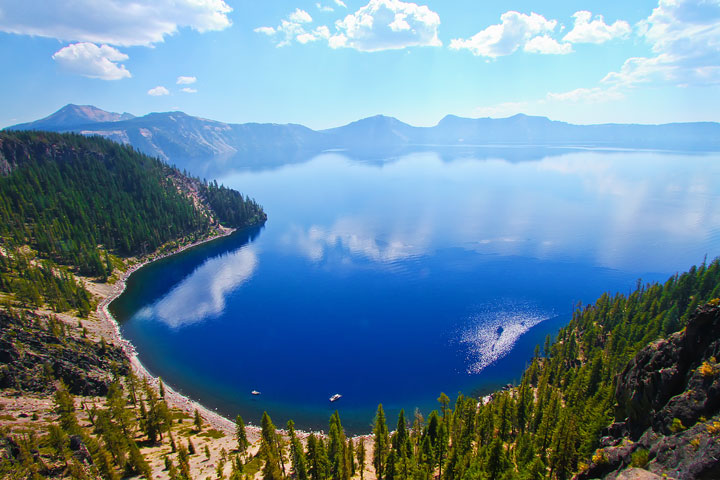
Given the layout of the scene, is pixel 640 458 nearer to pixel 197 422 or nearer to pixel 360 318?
pixel 197 422

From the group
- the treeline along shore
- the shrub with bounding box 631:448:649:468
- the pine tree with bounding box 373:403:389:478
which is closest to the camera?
the shrub with bounding box 631:448:649:468

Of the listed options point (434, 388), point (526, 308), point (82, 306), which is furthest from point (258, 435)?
point (526, 308)

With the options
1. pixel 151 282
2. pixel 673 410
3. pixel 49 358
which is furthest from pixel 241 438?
pixel 151 282

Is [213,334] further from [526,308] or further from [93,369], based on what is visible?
[526,308]

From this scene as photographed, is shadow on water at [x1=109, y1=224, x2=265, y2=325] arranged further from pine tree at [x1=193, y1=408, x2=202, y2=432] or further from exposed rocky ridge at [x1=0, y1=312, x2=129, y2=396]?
pine tree at [x1=193, y1=408, x2=202, y2=432]

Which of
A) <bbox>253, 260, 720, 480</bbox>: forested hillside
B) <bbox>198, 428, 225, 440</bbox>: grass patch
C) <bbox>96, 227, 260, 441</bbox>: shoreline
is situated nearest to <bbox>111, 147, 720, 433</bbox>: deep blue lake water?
<bbox>96, 227, 260, 441</bbox>: shoreline

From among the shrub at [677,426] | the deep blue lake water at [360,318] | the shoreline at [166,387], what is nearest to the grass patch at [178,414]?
the shoreline at [166,387]
